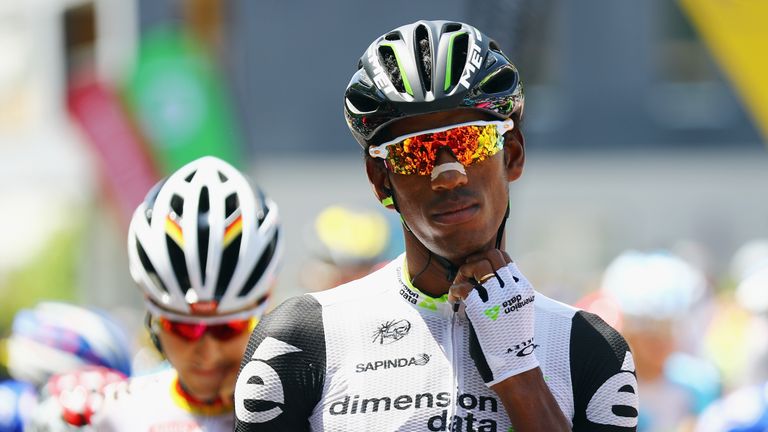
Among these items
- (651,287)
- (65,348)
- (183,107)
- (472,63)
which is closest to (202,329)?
(472,63)

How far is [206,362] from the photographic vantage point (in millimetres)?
3885

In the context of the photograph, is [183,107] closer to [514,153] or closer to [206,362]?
[206,362]

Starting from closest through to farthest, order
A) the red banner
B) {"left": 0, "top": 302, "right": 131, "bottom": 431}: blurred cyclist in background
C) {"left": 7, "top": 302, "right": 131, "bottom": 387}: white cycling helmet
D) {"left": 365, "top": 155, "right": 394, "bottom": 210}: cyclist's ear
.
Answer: {"left": 365, "top": 155, "right": 394, "bottom": 210}: cyclist's ear
{"left": 0, "top": 302, "right": 131, "bottom": 431}: blurred cyclist in background
{"left": 7, "top": 302, "right": 131, "bottom": 387}: white cycling helmet
the red banner

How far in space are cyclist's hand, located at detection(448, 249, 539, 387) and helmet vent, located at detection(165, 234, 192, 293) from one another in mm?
1288

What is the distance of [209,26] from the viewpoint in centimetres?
1702

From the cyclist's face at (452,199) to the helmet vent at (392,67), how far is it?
0.08 m

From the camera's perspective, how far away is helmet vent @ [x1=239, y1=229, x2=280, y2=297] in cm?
396

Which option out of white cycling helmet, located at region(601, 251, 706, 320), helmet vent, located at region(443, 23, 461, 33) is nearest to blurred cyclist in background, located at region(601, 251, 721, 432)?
white cycling helmet, located at region(601, 251, 706, 320)

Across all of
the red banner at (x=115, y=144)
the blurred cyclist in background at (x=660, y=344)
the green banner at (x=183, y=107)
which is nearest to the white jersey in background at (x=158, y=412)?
the blurred cyclist in background at (x=660, y=344)

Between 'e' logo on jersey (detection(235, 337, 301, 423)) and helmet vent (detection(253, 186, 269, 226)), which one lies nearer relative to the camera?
'e' logo on jersey (detection(235, 337, 301, 423))

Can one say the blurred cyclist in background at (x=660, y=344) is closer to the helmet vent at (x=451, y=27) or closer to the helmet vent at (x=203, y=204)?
the helmet vent at (x=203, y=204)

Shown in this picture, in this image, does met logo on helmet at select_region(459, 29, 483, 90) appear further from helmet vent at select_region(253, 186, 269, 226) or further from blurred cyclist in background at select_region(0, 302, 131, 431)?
blurred cyclist in background at select_region(0, 302, 131, 431)

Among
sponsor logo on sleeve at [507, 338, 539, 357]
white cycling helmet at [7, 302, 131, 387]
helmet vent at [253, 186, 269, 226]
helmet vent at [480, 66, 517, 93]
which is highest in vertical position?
helmet vent at [480, 66, 517, 93]

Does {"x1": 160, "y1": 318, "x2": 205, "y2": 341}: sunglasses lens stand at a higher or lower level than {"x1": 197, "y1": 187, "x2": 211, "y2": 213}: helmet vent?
lower
